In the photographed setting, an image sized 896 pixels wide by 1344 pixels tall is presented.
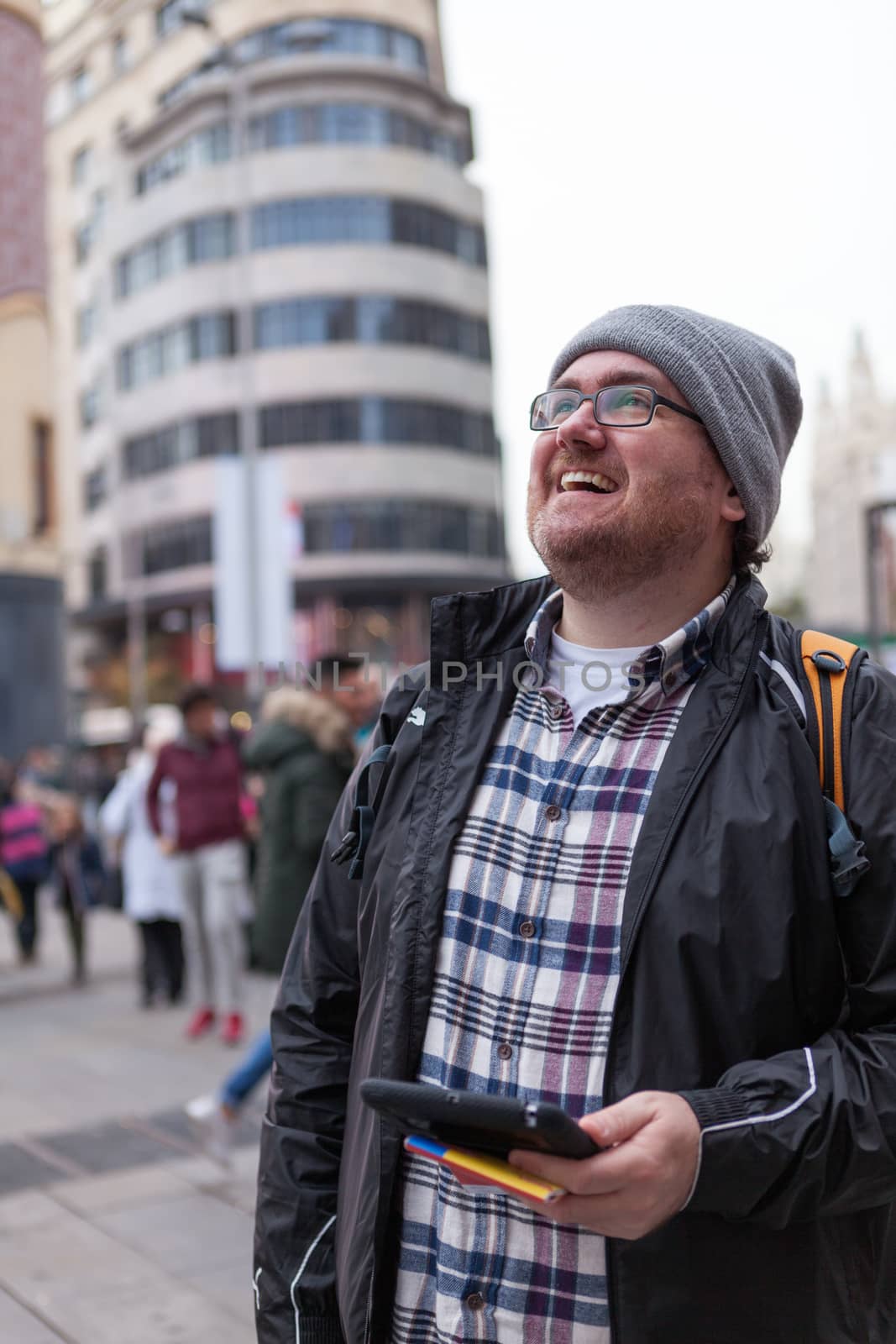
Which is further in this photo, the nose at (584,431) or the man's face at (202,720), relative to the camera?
the man's face at (202,720)

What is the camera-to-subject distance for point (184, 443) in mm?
47562

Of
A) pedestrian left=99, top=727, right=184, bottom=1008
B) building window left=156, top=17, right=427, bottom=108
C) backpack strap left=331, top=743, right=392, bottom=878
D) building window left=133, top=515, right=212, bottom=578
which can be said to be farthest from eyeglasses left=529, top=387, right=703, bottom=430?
building window left=156, top=17, right=427, bottom=108

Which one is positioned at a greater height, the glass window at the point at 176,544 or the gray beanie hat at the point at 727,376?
the glass window at the point at 176,544

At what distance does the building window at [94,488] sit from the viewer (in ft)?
→ 170

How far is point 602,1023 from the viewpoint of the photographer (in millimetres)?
1606

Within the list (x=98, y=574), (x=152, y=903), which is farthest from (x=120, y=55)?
(x=152, y=903)

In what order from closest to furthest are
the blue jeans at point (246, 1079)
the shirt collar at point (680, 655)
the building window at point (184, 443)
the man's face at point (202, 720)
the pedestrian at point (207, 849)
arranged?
1. the shirt collar at point (680, 655)
2. the blue jeans at point (246, 1079)
3. the pedestrian at point (207, 849)
4. the man's face at point (202, 720)
5. the building window at point (184, 443)

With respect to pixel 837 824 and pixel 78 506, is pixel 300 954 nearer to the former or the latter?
pixel 837 824

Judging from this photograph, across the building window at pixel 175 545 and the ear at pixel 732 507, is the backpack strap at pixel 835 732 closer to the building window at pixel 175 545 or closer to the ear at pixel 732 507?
the ear at pixel 732 507

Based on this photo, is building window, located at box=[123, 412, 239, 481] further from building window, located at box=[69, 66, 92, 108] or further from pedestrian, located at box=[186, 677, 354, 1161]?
pedestrian, located at box=[186, 677, 354, 1161]

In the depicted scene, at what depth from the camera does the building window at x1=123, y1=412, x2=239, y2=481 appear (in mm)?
46812

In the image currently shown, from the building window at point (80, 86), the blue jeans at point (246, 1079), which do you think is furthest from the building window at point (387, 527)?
the blue jeans at point (246, 1079)

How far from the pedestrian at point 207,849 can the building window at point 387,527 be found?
37254 mm

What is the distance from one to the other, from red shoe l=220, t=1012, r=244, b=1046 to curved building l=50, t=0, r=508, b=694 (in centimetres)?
3605
